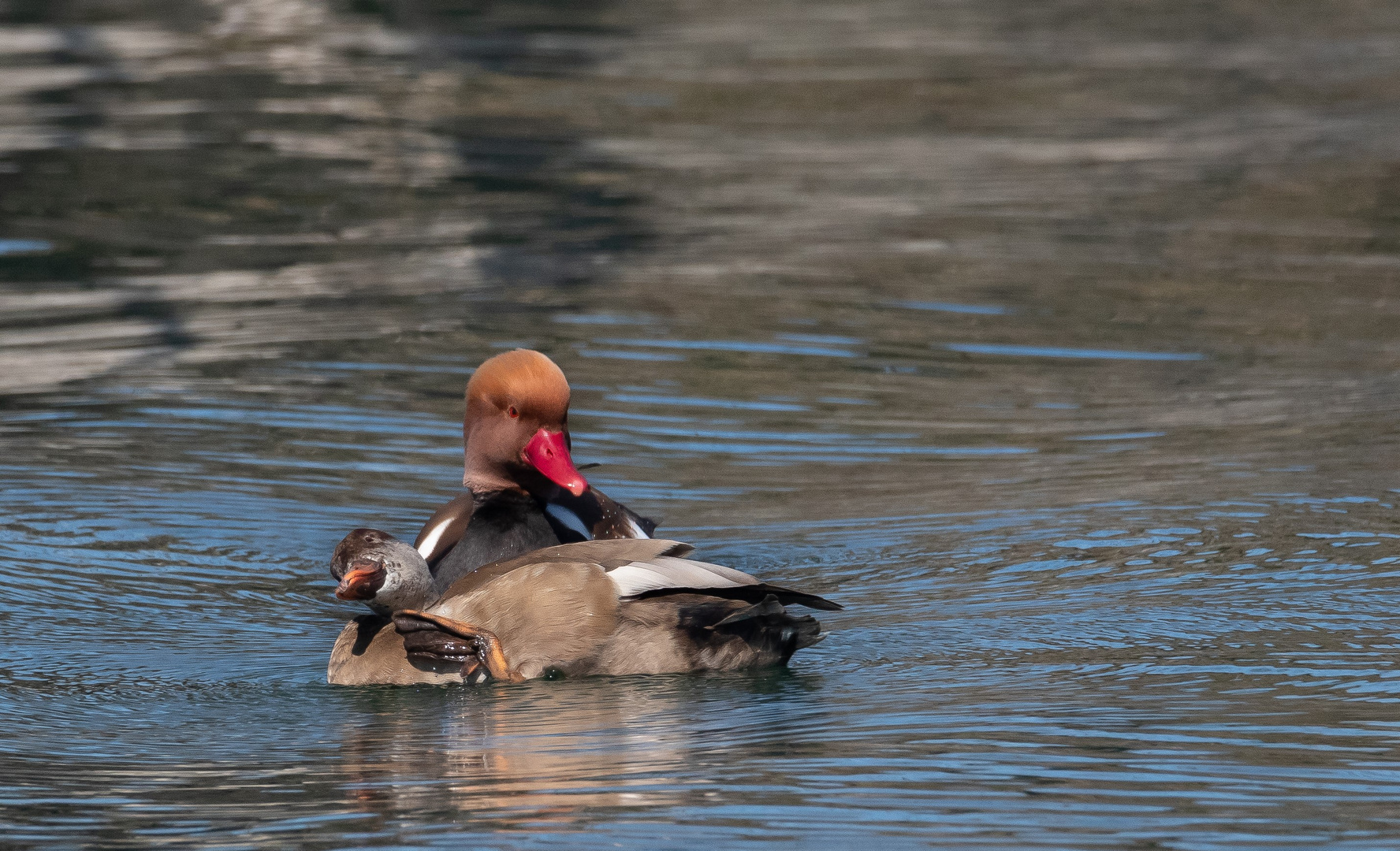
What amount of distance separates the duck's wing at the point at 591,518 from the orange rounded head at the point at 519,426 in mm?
150

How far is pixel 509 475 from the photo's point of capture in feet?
25.1

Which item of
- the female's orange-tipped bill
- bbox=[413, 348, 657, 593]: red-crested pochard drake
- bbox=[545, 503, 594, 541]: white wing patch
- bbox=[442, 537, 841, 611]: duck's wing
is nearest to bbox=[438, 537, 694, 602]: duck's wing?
bbox=[442, 537, 841, 611]: duck's wing

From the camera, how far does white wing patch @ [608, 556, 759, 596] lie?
6418 millimetres

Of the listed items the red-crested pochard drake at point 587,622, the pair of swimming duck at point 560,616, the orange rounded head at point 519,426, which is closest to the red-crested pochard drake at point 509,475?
the orange rounded head at point 519,426

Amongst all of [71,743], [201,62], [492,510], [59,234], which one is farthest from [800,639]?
[201,62]

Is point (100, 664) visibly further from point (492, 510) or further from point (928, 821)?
point (928, 821)

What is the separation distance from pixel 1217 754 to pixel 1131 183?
12.8 metres

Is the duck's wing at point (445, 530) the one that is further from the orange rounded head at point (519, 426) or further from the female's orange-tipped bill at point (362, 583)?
the female's orange-tipped bill at point (362, 583)

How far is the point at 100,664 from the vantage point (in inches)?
287

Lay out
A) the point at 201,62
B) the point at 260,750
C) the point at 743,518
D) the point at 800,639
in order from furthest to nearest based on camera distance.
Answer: the point at 201,62, the point at 743,518, the point at 800,639, the point at 260,750

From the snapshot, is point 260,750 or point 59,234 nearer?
point 260,750

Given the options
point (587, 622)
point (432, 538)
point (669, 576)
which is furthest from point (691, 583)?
point (432, 538)

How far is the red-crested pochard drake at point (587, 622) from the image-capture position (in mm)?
Answer: 6500

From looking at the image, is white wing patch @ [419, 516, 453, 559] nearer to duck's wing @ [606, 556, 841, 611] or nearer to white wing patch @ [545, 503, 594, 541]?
white wing patch @ [545, 503, 594, 541]
